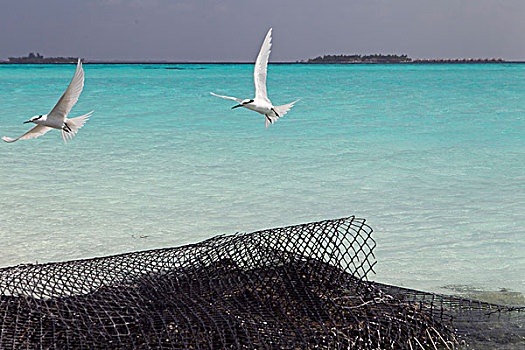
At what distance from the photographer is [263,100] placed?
8.00 ft

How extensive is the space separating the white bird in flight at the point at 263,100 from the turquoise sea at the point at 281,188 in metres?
2.32

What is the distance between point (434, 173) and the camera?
338 inches

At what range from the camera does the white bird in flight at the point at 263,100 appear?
2291mm

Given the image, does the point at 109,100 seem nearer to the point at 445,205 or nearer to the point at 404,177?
the point at 404,177

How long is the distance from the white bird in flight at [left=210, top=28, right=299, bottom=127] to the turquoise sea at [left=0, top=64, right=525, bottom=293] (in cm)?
232

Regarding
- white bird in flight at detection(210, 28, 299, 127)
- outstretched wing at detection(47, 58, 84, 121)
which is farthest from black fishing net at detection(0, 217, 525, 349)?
outstretched wing at detection(47, 58, 84, 121)

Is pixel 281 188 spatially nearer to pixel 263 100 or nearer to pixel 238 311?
pixel 238 311

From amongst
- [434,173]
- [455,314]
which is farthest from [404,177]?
[455,314]

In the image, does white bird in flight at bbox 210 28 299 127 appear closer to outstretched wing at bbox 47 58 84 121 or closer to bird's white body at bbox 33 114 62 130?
outstretched wing at bbox 47 58 84 121

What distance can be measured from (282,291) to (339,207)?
3.39 meters

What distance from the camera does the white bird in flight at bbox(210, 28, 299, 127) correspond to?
90.2 inches

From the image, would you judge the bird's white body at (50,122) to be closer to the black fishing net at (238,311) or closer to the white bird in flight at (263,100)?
the white bird in flight at (263,100)

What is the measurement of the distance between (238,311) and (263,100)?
1.19 m

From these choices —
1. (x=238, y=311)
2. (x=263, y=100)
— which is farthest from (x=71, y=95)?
(x=238, y=311)
